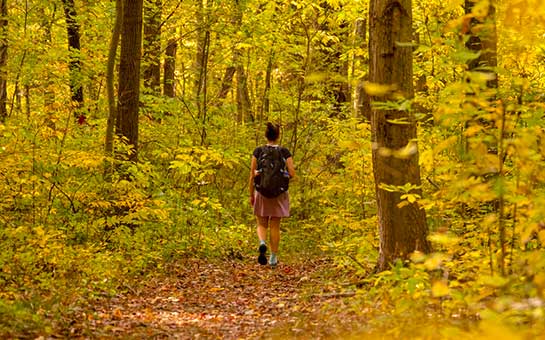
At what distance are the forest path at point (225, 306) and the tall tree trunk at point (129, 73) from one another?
2.54m

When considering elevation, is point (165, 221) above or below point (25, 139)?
below

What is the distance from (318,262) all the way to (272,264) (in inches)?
32.5

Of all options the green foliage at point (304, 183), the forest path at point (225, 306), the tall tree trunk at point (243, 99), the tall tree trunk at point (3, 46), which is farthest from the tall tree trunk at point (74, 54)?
the forest path at point (225, 306)

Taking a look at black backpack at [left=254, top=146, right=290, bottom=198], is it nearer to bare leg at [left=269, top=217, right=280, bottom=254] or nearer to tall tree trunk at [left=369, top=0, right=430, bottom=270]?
bare leg at [left=269, top=217, right=280, bottom=254]

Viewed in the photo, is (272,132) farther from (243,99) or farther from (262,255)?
(243,99)

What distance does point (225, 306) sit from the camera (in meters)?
7.32

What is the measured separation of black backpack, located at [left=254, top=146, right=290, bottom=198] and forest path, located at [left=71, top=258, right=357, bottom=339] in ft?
3.90

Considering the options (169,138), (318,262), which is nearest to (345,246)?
(318,262)

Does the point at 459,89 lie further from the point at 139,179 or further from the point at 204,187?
the point at 204,187

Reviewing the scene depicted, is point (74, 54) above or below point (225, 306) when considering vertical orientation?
above

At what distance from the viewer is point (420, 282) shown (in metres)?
4.71

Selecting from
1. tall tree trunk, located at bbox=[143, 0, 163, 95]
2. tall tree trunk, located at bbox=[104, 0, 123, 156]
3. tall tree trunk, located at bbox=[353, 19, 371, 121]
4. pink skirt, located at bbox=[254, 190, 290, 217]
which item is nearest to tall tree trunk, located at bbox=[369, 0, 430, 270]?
pink skirt, located at bbox=[254, 190, 290, 217]

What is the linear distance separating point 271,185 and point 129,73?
124 inches

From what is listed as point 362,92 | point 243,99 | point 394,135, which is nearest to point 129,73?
point 394,135
